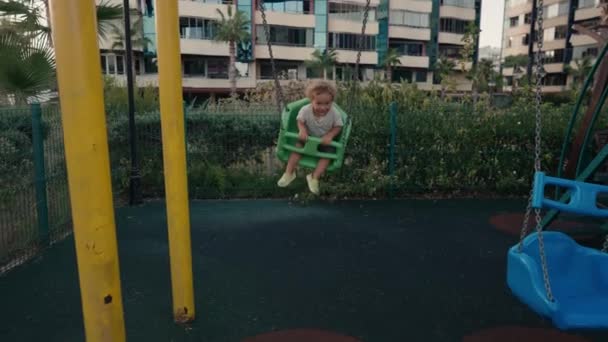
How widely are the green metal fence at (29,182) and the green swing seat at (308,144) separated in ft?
8.60

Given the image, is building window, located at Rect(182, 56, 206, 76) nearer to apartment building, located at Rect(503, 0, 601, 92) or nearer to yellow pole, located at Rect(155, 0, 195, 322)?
apartment building, located at Rect(503, 0, 601, 92)

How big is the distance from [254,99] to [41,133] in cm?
823

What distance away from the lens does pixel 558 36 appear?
49.5 metres

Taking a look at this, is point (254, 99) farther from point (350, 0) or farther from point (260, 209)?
point (350, 0)

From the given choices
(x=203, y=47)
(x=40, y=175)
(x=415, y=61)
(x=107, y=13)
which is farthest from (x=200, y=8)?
(x=40, y=175)

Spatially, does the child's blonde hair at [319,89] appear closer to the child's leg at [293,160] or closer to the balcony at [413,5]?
the child's leg at [293,160]

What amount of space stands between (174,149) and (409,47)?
4614cm

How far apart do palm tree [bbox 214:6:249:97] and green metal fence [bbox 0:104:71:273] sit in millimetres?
29800

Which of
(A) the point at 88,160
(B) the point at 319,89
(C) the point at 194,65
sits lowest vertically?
(A) the point at 88,160

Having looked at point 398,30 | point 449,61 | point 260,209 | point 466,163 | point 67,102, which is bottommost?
point 260,209

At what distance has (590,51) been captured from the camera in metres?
46.2

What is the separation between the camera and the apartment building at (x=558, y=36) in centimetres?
4553

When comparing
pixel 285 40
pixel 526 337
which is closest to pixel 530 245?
pixel 526 337

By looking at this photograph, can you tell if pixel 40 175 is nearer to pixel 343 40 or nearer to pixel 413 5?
pixel 343 40
